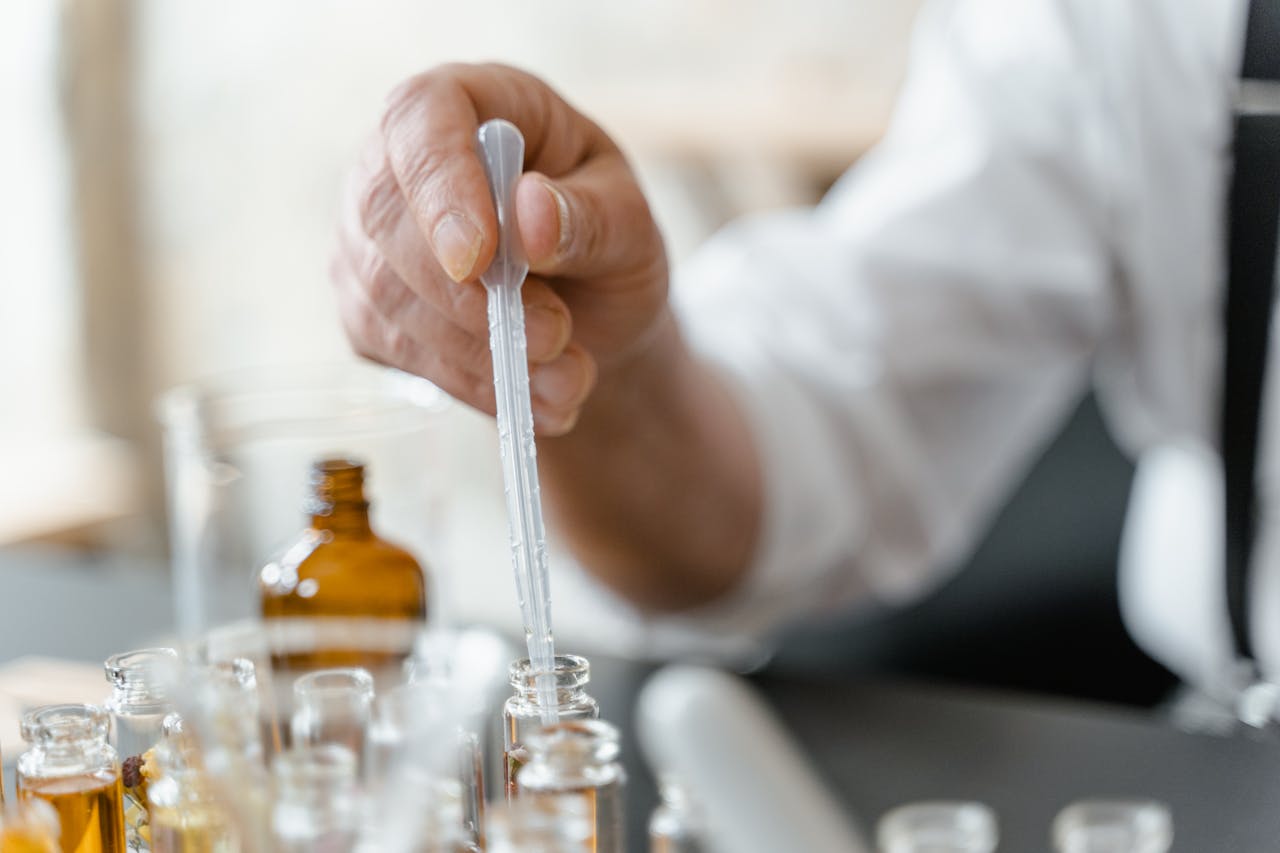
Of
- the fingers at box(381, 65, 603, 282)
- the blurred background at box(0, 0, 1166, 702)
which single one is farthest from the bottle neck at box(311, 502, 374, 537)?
the blurred background at box(0, 0, 1166, 702)

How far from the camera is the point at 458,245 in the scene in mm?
273

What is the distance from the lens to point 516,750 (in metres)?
0.23

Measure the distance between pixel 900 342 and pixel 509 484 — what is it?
494 mm

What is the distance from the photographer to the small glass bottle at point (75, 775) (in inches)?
9.1

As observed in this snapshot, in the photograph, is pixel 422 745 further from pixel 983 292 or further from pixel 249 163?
pixel 249 163

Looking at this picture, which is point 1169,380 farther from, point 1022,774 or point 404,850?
point 404,850

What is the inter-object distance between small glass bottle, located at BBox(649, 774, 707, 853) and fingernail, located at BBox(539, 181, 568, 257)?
0.11 meters

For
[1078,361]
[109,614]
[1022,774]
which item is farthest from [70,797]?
[1078,361]

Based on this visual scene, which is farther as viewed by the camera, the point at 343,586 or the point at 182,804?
the point at 343,586

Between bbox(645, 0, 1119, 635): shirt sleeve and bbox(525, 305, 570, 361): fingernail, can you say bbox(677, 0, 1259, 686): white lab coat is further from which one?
bbox(525, 305, 570, 361): fingernail

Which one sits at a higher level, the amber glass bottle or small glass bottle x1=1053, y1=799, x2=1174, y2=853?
the amber glass bottle

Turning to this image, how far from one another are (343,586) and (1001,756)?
207 millimetres

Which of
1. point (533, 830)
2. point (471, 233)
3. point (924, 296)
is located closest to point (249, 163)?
point (924, 296)

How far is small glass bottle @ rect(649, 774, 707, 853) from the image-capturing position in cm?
24
